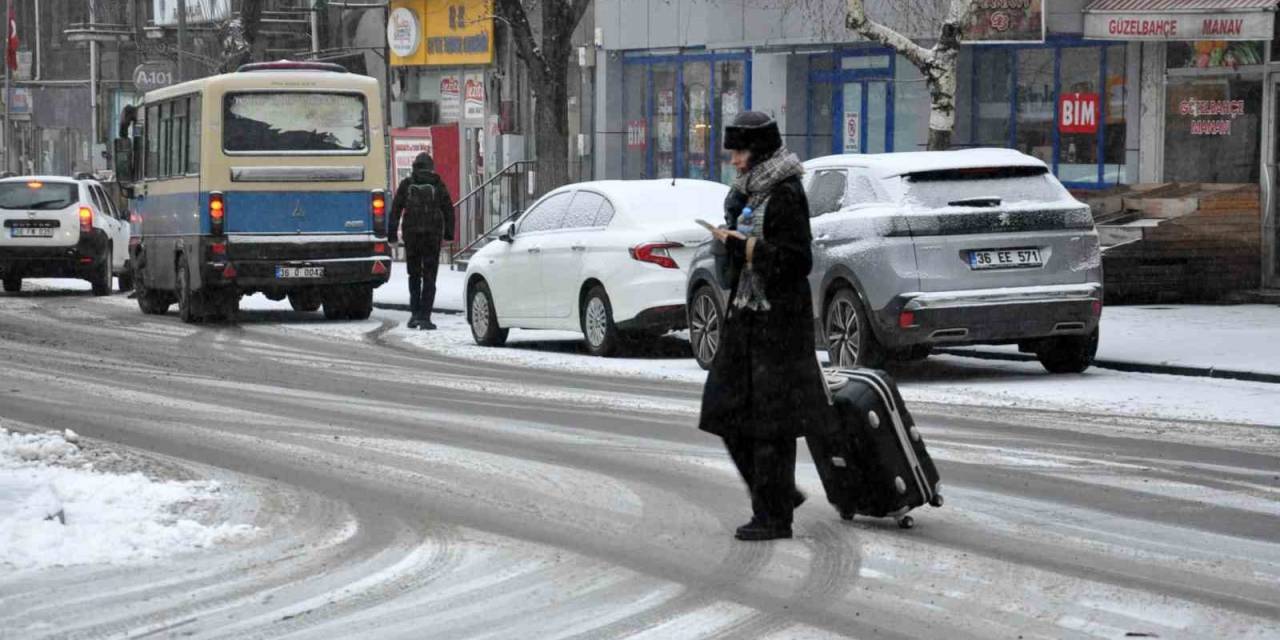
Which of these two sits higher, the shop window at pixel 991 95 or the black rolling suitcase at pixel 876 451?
the shop window at pixel 991 95

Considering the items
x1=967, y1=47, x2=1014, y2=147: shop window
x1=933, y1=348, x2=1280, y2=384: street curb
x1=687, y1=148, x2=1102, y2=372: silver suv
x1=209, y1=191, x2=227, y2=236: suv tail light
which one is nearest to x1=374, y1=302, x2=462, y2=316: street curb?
x1=209, y1=191, x2=227, y2=236: suv tail light

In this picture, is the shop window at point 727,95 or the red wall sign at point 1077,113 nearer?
the red wall sign at point 1077,113

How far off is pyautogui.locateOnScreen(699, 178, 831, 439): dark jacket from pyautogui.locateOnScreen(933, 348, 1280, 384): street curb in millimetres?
8058

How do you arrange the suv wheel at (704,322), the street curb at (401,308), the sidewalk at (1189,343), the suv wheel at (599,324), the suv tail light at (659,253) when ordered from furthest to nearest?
the street curb at (401,308) < the suv wheel at (599,324) < the suv tail light at (659,253) < the suv wheel at (704,322) < the sidewalk at (1189,343)

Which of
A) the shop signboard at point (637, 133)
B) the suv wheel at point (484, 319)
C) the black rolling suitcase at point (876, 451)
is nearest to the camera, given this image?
the black rolling suitcase at point (876, 451)

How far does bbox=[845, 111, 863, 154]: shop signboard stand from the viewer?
104 feet

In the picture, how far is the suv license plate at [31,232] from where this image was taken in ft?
105

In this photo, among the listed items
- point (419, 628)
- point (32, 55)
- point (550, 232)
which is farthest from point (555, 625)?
point (32, 55)

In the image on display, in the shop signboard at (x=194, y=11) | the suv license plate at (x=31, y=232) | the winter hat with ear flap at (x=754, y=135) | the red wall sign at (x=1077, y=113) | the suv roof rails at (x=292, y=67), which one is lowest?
the suv license plate at (x=31, y=232)

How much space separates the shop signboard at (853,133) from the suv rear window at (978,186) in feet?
51.2

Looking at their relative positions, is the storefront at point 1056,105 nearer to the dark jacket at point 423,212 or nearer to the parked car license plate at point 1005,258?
the dark jacket at point 423,212

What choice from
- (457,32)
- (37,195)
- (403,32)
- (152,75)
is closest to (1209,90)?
(37,195)

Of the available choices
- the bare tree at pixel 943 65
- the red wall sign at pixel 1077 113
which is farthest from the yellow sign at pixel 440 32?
the bare tree at pixel 943 65

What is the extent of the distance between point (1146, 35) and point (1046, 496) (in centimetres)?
1563
